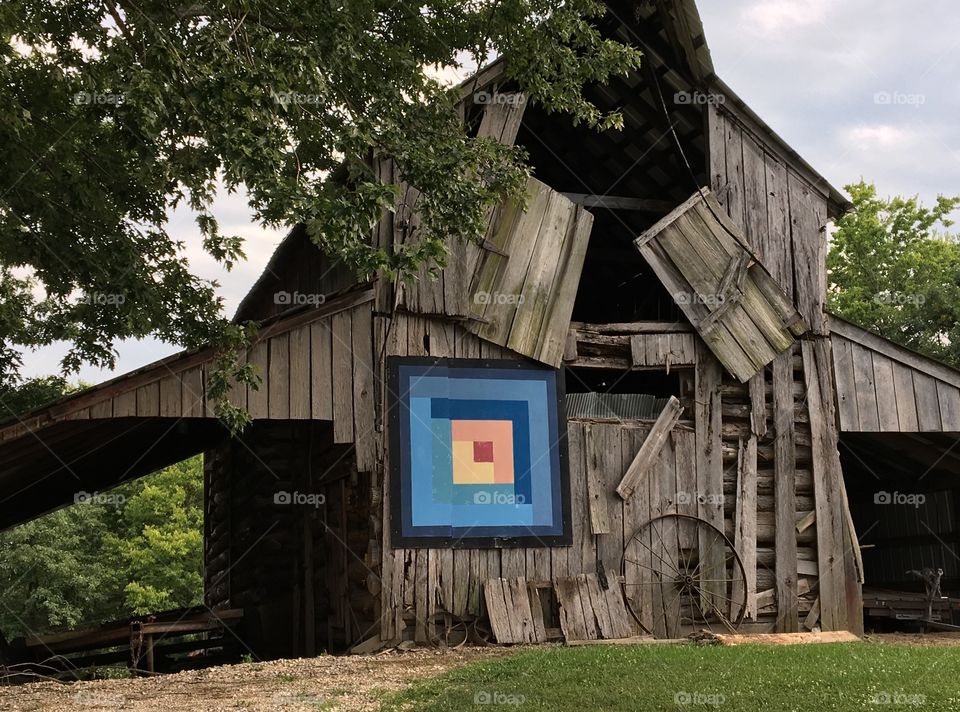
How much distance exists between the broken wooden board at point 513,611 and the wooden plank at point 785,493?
12.2 feet

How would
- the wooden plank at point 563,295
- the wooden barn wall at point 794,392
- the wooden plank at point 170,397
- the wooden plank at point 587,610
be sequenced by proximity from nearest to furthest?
the wooden plank at point 170,397 → the wooden plank at point 587,610 → the wooden plank at point 563,295 → the wooden barn wall at point 794,392

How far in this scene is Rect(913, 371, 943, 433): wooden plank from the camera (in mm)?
16141

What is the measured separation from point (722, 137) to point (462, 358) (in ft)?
18.2

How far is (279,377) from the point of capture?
1307 cm

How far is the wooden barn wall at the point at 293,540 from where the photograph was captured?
1491 centimetres

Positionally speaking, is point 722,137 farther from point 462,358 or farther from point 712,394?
point 462,358

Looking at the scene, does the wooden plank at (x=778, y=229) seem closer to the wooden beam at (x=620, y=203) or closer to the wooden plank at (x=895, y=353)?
the wooden plank at (x=895, y=353)

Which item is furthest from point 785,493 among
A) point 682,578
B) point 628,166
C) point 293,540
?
point 293,540

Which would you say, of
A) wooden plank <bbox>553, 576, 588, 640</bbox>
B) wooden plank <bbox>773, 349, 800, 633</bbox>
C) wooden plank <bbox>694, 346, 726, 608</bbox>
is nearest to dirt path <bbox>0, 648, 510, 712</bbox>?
wooden plank <bbox>553, 576, 588, 640</bbox>

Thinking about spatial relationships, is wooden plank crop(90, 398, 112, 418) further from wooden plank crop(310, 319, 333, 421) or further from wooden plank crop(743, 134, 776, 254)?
wooden plank crop(743, 134, 776, 254)

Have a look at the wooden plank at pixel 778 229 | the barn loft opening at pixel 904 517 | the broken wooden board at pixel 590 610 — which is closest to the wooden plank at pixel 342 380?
the broken wooden board at pixel 590 610

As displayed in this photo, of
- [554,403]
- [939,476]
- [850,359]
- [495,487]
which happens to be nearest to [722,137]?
[850,359]

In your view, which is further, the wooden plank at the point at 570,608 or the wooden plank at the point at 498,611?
the wooden plank at the point at 570,608

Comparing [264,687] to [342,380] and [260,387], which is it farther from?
[342,380]
